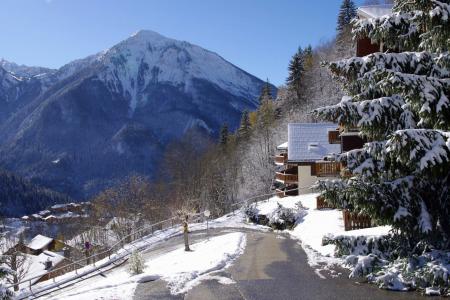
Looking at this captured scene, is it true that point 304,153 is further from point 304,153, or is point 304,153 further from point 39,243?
point 39,243

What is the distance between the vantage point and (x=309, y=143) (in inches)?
1683

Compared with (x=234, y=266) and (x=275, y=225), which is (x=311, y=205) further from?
(x=234, y=266)

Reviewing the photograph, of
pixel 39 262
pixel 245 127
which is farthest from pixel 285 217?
pixel 245 127

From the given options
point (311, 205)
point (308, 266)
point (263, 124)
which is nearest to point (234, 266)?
point (308, 266)

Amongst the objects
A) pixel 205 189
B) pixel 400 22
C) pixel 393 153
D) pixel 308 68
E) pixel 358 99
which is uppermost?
pixel 308 68

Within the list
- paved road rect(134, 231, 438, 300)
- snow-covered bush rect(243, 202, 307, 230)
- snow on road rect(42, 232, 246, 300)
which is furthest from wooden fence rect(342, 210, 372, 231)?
snow-covered bush rect(243, 202, 307, 230)

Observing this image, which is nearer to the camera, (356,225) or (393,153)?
(393,153)

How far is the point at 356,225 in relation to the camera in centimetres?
1866

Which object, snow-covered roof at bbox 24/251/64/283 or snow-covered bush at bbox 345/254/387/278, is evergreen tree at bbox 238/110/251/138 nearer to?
snow-covered roof at bbox 24/251/64/283

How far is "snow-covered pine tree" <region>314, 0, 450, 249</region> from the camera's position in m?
9.16

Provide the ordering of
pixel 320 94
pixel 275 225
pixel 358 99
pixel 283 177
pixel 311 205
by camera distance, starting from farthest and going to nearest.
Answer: pixel 320 94, pixel 283 177, pixel 311 205, pixel 275 225, pixel 358 99

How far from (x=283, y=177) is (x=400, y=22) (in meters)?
34.1

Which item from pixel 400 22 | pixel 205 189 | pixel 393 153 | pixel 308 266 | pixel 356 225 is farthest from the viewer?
pixel 205 189

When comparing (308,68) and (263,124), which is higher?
(308,68)
